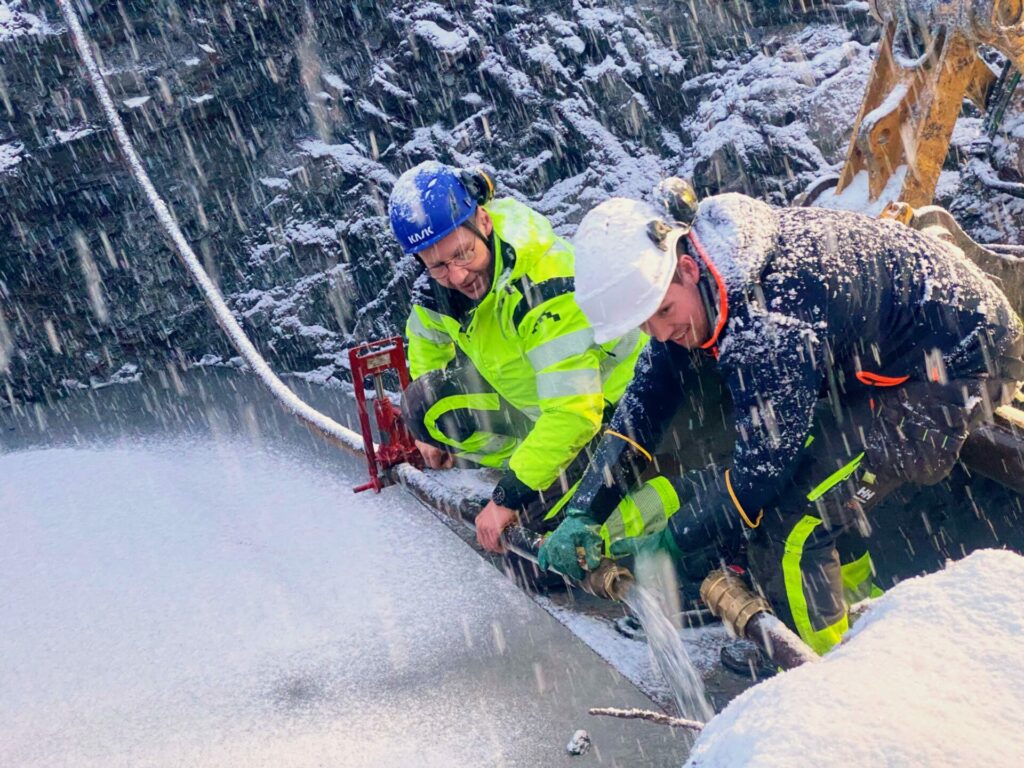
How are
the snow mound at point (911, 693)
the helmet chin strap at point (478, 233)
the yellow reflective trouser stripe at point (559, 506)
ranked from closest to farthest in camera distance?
the snow mound at point (911, 693), the helmet chin strap at point (478, 233), the yellow reflective trouser stripe at point (559, 506)

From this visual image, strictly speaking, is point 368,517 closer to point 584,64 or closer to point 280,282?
point 280,282

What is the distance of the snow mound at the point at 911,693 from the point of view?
0.84 meters

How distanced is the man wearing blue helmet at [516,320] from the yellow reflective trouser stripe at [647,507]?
212mm

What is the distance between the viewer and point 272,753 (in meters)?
2.63

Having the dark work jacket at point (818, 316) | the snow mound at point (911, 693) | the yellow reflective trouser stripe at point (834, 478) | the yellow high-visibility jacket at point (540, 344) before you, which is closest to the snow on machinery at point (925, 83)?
the dark work jacket at point (818, 316)

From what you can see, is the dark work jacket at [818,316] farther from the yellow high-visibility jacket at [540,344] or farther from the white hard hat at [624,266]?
the yellow high-visibility jacket at [540,344]

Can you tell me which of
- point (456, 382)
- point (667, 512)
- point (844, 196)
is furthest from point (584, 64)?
point (667, 512)

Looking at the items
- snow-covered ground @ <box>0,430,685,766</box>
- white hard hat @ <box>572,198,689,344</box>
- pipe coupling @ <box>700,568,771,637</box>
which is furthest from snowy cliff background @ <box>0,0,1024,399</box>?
pipe coupling @ <box>700,568,771,637</box>

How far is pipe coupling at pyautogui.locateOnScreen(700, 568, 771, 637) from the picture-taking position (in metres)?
1.88

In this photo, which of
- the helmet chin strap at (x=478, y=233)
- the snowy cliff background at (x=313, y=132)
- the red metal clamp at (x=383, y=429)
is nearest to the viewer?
the helmet chin strap at (x=478, y=233)

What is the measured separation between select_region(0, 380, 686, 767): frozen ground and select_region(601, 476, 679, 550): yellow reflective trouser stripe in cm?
60

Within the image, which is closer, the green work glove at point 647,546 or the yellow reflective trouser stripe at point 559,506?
the green work glove at point 647,546

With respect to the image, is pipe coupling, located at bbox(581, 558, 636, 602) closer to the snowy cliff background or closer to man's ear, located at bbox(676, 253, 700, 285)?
man's ear, located at bbox(676, 253, 700, 285)

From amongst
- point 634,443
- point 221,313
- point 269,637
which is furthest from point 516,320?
point 221,313
